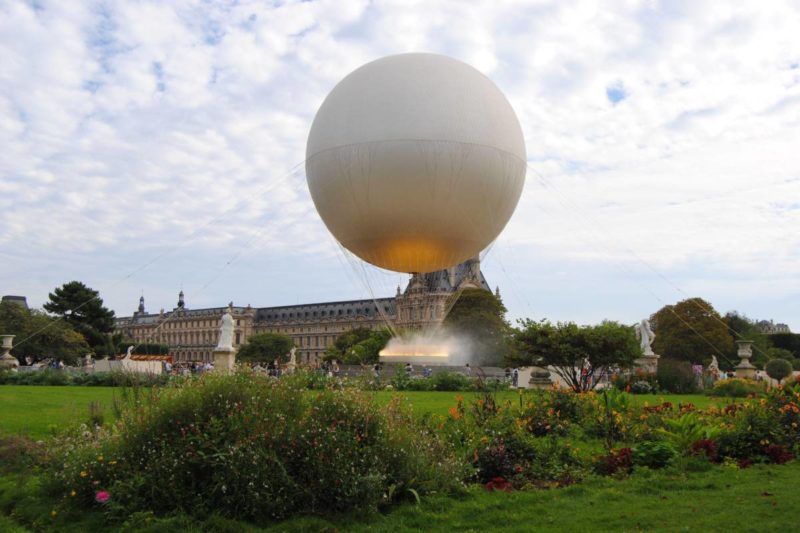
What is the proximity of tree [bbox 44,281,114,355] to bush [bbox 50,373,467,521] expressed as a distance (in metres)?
77.3

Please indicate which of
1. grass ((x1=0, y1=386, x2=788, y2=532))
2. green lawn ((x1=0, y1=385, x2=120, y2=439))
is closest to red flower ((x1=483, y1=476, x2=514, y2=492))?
grass ((x1=0, y1=386, x2=788, y2=532))

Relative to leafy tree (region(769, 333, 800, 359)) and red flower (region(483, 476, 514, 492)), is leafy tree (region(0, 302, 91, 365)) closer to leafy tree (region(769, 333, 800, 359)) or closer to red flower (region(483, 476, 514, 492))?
red flower (region(483, 476, 514, 492))

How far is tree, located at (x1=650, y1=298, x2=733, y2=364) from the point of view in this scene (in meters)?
65.2

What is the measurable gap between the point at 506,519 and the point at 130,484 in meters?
4.08

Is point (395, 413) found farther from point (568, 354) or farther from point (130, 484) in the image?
point (568, 354)

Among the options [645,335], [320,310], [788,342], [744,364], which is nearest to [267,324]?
[320,310]

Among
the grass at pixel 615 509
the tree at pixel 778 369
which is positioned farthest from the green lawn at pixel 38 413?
the tree at pixel 778 369

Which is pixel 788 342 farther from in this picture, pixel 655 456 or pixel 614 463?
pixel 614 463

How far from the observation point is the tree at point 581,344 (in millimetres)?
23516

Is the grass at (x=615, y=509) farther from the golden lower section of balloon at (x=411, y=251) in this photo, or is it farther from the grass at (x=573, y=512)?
the golden lower section of balloon at (x=411, y=251)

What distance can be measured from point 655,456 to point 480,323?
6597cm

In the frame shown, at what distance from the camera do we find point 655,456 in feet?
30.9

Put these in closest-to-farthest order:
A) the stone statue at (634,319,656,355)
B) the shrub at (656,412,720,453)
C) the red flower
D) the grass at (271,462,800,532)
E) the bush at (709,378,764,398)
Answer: the grass at (271,462,800,532), the red flower, the shrub at (656,412,720,453), the bush at (709,378,764,398), the stone statue at (634,319,656,355)

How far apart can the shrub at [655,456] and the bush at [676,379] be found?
17.5m
